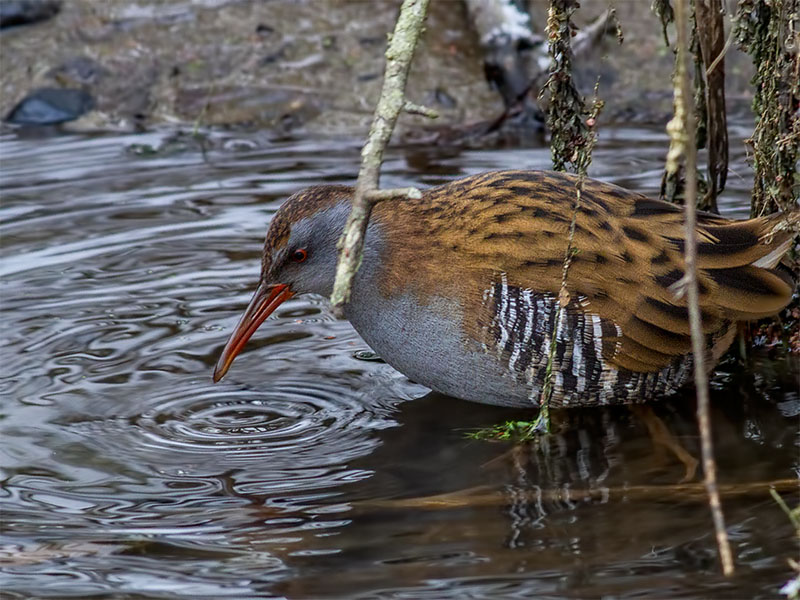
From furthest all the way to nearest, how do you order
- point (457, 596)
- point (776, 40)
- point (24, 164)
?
point (24, 164)
point (776, 40)
point (457, 596)

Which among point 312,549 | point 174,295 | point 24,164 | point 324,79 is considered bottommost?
point 312,549

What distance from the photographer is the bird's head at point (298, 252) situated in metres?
4.46

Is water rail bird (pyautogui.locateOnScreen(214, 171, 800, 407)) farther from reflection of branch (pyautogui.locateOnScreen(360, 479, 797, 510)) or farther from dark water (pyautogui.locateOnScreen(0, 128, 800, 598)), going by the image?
reflection of branch (pyautogui.locateOnScreen(360, 479, 797, 510))

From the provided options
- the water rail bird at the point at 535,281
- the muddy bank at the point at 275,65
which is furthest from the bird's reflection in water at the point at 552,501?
the muddy bank at the point at 275,65

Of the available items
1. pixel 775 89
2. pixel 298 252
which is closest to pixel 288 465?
pixel 298 252

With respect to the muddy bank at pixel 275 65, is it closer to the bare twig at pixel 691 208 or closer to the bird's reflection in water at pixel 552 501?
the bird's reflection in water at pixel 552 501

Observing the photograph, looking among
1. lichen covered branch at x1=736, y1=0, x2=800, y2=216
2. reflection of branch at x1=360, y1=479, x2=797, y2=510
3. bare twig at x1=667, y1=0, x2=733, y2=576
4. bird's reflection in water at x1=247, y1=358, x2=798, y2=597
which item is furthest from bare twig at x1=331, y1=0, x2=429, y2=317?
lichen covered branch at x1=736, y1=0, x2=800, y2=216

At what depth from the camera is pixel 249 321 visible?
462 cm

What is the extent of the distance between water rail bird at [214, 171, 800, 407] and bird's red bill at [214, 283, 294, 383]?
0.09m

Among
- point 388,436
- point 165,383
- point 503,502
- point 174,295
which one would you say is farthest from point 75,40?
point 503,502

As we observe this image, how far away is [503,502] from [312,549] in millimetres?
669

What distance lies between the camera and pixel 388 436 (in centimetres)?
452

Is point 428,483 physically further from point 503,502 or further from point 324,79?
point 324,79

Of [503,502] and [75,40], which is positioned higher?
[75,40]
